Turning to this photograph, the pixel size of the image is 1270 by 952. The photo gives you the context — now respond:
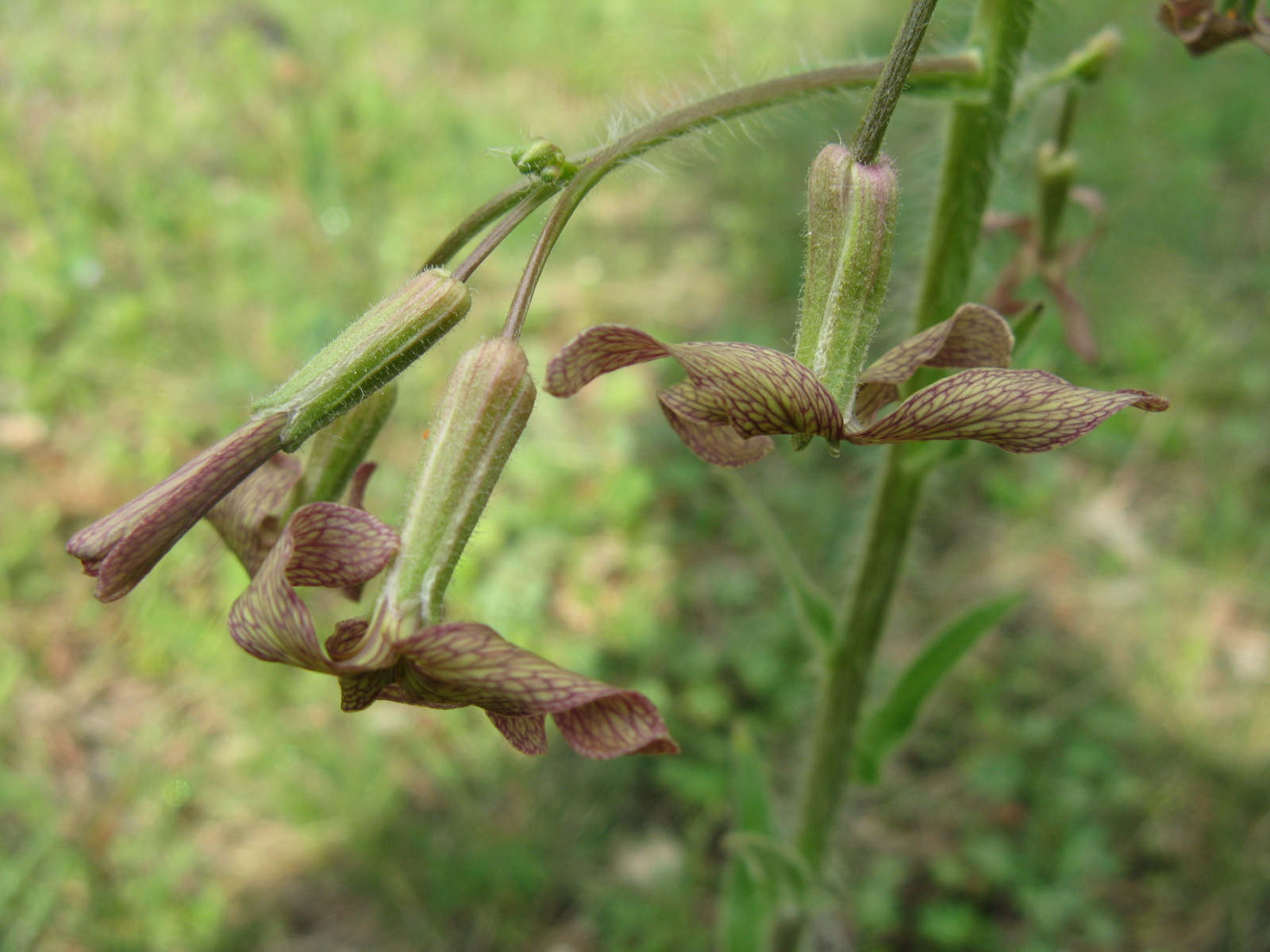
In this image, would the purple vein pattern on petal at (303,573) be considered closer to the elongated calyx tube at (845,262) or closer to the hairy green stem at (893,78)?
the elongated calyx tube at (845,262)

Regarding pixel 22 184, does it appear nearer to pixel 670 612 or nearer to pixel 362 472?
pixel 670 612

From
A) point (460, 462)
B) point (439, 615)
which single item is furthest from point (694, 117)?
point (439, 615)

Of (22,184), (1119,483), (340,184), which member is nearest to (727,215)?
(340,184)

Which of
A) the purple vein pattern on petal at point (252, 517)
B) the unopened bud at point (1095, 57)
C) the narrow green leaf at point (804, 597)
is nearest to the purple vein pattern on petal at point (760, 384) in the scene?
the purple vein pattern on petal at point (252, 517)

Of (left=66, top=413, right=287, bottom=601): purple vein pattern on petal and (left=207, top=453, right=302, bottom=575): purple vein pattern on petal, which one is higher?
(left=66, top=413, right=287, bottom=601): purple vein pattern on petal

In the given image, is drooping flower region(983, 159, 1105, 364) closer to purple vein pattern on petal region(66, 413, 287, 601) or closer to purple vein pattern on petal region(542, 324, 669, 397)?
purple vein pattern on petal region(542, 324, 669, 397)

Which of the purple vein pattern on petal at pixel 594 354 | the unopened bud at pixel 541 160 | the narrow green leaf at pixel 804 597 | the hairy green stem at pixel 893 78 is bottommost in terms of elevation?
the narrow green leaf at pixel 804 597

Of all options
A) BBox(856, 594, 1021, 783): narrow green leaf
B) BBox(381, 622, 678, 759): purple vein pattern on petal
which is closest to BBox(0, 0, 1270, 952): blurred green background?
BBox(856, 594, 1021, 783): narrow green leaf
